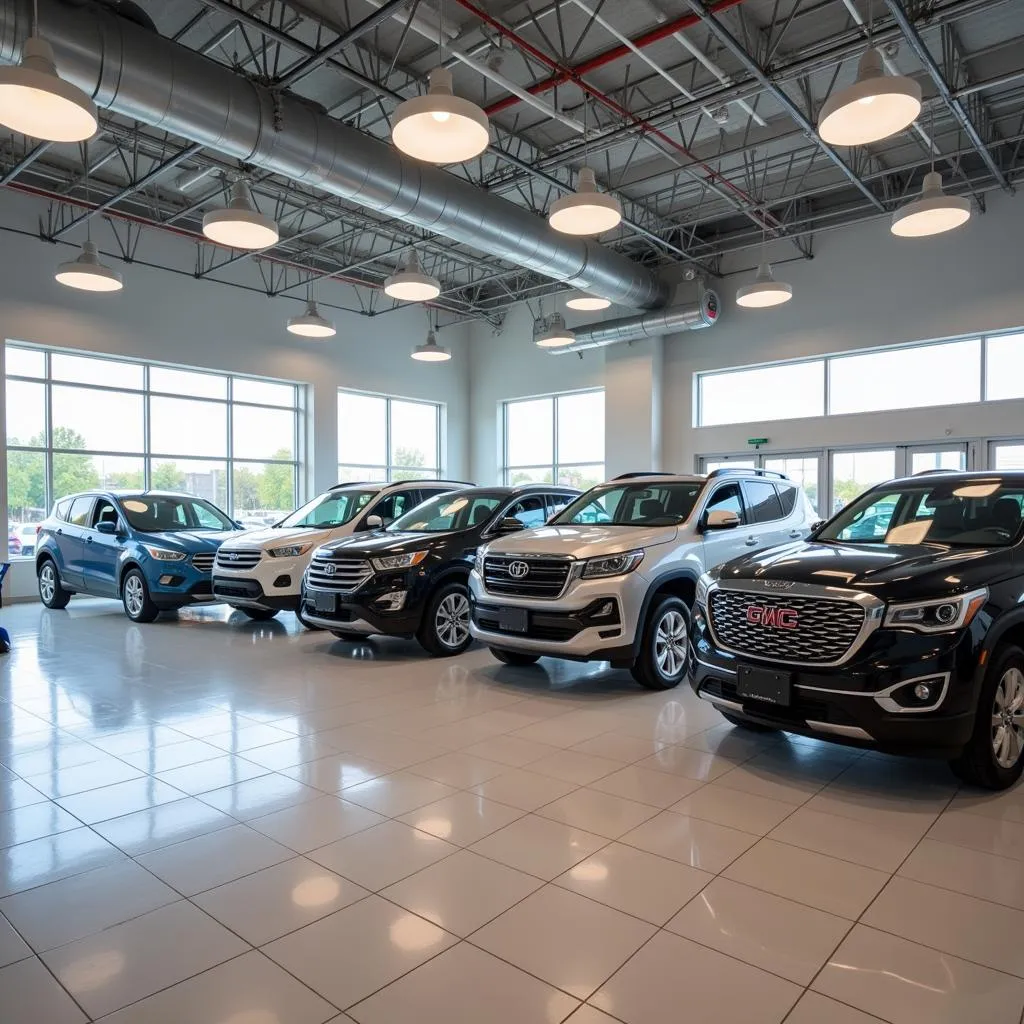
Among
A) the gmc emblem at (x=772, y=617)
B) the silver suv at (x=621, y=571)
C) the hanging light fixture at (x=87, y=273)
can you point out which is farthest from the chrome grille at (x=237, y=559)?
the gmc emblem at (x=772, y=617)

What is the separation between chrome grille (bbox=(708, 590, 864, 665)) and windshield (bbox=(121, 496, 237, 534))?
756 cm

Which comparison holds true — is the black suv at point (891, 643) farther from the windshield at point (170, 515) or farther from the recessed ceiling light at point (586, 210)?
the windshield at point (170, 515)

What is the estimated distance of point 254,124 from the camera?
22.8 feet

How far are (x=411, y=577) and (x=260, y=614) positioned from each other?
3340 millimetres

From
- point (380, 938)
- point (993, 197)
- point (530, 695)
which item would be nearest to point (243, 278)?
point (530, 695)

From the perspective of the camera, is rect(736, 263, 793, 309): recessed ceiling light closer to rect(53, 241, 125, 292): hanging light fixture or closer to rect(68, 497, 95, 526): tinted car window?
rect(53, 241, 125, 292): hanging light fixture

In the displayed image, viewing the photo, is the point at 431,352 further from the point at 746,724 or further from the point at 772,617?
the point at 772,617

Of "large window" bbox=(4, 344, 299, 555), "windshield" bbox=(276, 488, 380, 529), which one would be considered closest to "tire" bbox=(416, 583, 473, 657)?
"windshield" bbox=(276, 488, 380, 529)

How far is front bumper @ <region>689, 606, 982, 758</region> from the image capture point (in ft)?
10.7

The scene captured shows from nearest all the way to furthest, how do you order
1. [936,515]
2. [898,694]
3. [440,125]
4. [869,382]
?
[898,694] → [936,515] → [440,125] → [869,382]

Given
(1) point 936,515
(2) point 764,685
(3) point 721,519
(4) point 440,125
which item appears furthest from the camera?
(3) point 721,519

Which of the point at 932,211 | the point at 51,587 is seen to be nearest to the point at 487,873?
the point at 932,211

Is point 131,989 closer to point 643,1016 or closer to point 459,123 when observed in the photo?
point 643,1016

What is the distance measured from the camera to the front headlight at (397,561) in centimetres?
654
